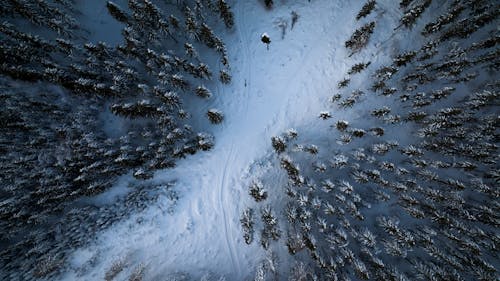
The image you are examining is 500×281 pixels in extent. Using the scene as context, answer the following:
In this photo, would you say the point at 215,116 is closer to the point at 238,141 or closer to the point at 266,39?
the point at 238,141

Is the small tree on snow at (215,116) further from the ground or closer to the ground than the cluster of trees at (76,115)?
closer to the ground

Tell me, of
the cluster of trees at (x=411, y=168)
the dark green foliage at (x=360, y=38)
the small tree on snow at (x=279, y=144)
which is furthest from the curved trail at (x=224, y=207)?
the dark green foliage at (x=360, y=38)

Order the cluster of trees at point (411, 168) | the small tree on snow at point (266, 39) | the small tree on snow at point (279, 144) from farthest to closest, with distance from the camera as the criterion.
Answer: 1. the small tree on snow at point (266, 39)
2. the small tree on snow at point (279, 144)
3. the cluster of trees at point (411, 168)

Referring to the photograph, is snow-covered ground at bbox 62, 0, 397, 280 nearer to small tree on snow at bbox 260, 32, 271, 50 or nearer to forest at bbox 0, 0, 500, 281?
forest at bbox 0, 0, 500, 281

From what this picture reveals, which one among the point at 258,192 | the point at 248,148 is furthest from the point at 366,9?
the point at 258,192

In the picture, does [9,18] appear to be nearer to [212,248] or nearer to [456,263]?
[212,248]

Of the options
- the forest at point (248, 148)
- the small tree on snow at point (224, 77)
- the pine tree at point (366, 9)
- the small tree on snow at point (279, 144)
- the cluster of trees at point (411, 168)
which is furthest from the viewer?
the small tree on snow at point (224, 77)

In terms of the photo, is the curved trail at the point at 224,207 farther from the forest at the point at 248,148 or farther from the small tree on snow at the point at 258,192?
the small tree on snow at the point at 258,192

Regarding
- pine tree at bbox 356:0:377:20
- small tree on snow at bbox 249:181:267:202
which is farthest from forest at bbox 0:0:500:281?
pine tree at bbox 356:0:377:20
